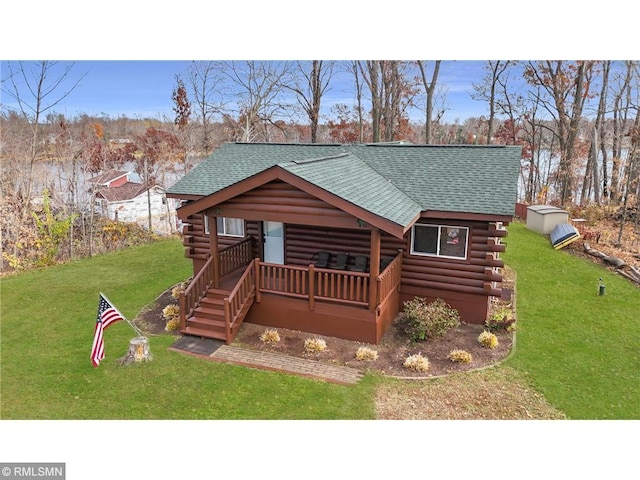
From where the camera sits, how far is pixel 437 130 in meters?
40.3

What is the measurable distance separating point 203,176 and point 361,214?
677 centimetres

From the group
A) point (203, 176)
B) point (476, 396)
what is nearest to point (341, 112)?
point (203, 176)

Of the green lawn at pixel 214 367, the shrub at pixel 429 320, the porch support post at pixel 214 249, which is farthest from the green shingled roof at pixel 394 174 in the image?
the green lawn at pixel 214 367

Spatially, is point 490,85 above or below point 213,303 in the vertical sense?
above

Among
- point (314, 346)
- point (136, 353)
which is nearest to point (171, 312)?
point (136, 353)

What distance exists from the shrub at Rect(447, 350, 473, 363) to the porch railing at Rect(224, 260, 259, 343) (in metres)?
5.20

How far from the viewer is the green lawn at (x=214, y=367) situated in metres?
8.16

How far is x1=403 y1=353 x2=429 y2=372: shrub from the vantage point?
959 centimetres

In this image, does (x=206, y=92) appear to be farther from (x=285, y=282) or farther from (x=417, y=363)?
(x=417, y=363)

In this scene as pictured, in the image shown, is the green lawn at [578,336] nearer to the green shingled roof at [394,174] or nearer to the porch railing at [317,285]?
the green shingled roof at [394,174]

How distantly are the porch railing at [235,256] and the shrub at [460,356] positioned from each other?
651 cm

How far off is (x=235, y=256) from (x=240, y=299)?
204 centimetres

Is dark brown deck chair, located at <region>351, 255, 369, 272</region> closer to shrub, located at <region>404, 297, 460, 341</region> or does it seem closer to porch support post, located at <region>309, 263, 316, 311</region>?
shrub, located at <region>404, 297, 460, 341</region>

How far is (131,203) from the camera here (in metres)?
32.4
